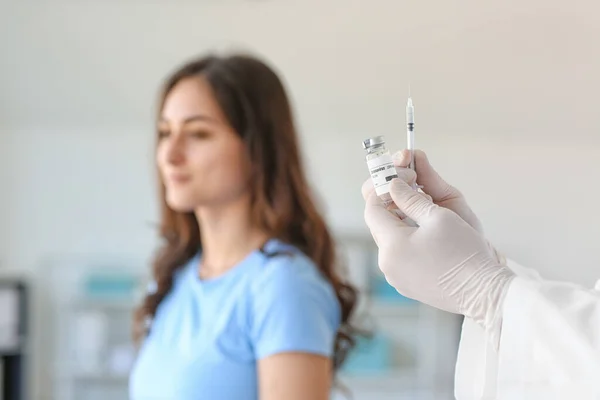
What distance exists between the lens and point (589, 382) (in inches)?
20.9

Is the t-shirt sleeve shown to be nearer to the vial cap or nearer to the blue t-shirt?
the blue t-shirt

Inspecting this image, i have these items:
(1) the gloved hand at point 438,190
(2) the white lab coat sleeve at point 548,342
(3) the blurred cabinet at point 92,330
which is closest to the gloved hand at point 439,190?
(1) the gloved hand at point 438,190

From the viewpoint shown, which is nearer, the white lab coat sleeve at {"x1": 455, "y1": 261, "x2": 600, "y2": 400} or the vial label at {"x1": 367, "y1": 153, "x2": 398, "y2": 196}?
the white lab coat sleeve at {"x1": 455, "y1": 261, "x2": 600, "y2": 400}

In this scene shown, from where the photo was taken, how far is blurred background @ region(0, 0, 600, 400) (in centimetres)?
241

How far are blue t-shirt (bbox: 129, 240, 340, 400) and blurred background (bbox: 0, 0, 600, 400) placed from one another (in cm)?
103

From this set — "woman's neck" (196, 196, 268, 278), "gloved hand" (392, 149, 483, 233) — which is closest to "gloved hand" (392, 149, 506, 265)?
"gloved hand" (392, 149, 483, 233)

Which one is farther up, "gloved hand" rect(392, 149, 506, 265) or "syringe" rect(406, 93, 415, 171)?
"syringe" rect(406, 93, 415, 171)

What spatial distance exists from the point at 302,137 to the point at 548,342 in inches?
66.0

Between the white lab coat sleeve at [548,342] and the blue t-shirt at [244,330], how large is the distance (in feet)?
1.49

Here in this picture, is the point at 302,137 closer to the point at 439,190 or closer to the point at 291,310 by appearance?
the point at 291,310

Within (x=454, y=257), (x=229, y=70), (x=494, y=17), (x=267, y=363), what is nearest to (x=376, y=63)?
(x=494, y=17)

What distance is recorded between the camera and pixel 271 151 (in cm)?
117

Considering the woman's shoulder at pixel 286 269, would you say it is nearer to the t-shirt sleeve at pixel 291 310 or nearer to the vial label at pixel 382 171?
the t-shirt sleeve at pixel 291 310

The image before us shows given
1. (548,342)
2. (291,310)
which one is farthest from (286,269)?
(548,342)
